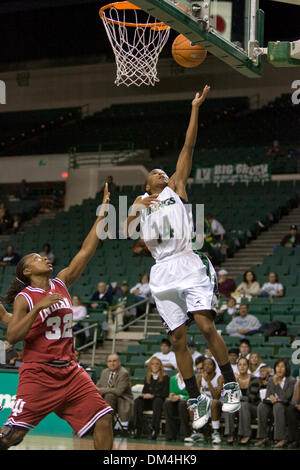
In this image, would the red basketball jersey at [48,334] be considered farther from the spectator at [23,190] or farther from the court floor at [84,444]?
the spectator at [23,190]

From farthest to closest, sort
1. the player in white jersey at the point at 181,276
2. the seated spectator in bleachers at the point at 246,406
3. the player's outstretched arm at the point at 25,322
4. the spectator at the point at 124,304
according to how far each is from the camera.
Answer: the spectator at the point at 124,304 → the seated spectator in bleachers at the point at 246,406 → the player in white jersey at the point at 181,276 → the player's outstretched arm at the point at 25,322

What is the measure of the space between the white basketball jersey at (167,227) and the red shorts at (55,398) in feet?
4.43

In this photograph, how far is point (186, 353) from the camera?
659 centimetres

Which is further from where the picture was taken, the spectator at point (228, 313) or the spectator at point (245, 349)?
the spectator at point (228, 313)

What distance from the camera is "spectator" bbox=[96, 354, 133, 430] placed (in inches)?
470

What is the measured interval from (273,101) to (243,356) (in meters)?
16.0

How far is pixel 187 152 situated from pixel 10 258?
1282 cm

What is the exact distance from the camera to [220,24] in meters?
7.00

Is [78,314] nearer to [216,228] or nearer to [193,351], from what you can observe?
[193,351]

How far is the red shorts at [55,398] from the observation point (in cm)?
589

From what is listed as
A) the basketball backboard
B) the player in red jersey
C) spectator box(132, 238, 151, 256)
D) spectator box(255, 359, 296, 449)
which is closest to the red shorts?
the player in red jersey

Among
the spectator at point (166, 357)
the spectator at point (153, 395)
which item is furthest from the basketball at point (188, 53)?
the spectator at point (166, 357)

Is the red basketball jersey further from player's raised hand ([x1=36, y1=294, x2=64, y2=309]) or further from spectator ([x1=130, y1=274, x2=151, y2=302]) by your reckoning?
spectator ([x1=130, y1=274, x2=151, y2=302])
